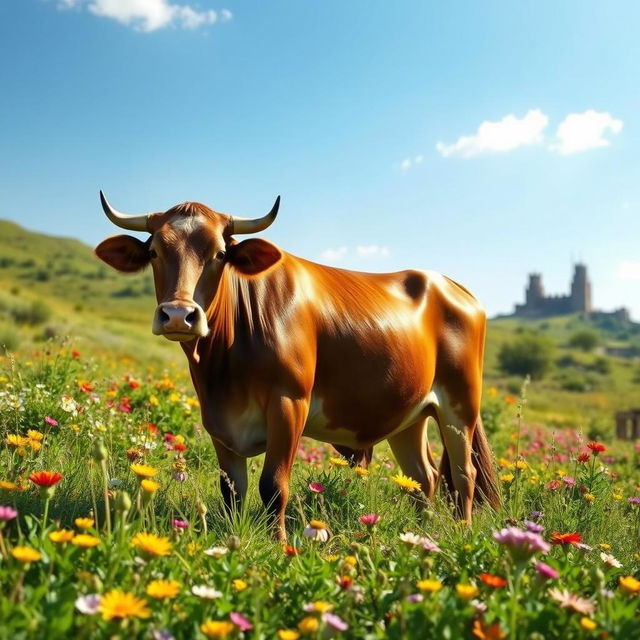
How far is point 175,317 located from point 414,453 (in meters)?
3.04

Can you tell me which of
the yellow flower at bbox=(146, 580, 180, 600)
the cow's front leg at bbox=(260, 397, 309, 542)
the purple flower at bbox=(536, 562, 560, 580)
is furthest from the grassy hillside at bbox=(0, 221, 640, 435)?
the yellow flower at bbox=(146, 580, 180, 600)

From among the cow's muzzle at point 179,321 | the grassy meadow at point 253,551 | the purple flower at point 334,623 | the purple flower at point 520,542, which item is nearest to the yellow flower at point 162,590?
→ the grassy meadow at point 253,551

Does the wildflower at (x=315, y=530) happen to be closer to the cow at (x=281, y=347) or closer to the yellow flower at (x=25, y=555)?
the cow at (x=281, y=347)

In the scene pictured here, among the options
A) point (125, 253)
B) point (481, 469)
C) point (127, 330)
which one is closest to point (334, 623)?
point (125, 253)

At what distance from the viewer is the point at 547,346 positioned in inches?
3570

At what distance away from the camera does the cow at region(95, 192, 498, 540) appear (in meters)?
3.69

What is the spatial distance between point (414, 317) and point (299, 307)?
1208mm

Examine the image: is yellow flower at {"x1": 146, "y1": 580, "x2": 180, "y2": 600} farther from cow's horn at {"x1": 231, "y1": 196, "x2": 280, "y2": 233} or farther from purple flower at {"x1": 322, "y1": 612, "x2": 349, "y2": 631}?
cow's horn at {"x1": 231, "y1": 196, "x2": 280, "y2": 233}

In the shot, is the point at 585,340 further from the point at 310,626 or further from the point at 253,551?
the point at 310,626

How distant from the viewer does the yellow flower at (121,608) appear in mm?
1820

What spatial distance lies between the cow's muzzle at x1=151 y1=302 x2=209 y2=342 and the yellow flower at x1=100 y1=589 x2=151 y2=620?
157 cm

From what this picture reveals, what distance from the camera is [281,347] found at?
3838 millimetres

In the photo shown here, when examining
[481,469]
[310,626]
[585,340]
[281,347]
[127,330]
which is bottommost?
[127,330]

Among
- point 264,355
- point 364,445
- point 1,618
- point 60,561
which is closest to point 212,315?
point 264,355
